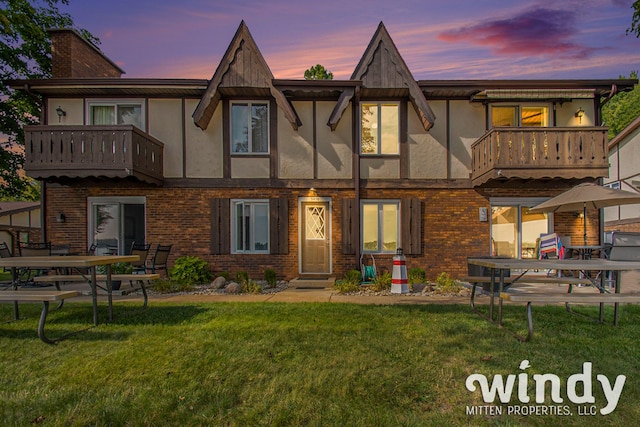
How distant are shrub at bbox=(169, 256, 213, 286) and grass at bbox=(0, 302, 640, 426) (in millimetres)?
4051

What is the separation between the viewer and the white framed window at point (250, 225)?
34.7ft

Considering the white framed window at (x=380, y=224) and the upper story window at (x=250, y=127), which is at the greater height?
the upper story window at (x=250, y=127)

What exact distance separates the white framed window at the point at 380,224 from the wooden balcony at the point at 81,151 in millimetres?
6674

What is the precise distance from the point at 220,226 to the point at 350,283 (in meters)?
4.43

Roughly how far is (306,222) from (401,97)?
16.1ft

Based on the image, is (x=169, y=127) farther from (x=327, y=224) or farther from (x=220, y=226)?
(x=327, y=224)

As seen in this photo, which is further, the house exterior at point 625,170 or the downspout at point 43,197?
the house exterior at point 625,170

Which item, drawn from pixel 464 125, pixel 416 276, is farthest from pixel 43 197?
pixel 464 125

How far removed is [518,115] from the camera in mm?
10664

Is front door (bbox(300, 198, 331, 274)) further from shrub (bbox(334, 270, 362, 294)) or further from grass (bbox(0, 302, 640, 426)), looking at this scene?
grass (bbox(0, 302, 640, 426))

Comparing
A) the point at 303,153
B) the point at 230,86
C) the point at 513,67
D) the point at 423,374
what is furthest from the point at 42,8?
the point at 423,374

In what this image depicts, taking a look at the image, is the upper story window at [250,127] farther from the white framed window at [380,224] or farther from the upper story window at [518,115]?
the upper story window at [518,115]

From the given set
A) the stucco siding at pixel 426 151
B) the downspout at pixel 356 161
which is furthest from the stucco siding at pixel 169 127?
the stucco siding at pixel 426 151

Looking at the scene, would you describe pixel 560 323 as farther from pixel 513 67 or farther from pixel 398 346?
pixel 513 67
